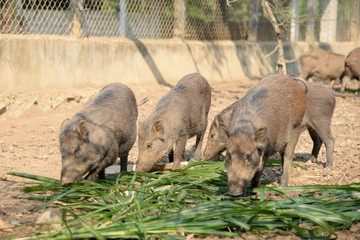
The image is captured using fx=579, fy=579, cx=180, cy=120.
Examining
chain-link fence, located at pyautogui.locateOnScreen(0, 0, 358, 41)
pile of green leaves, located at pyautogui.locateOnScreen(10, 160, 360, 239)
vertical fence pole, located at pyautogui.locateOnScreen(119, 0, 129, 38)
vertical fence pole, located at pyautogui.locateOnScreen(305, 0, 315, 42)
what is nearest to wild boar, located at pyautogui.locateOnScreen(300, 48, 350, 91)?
chain-link fence, located at pyautogui.locateOnScreen(0, 0, 358, 41)

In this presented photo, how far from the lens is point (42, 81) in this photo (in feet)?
31.0

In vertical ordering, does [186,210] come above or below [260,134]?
below

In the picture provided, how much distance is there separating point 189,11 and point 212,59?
1.24 metres

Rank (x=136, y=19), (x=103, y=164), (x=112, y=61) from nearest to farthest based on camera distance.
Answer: (x=103, y=164), (x=112, y=61), (x=136, y=19)

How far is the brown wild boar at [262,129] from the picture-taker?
4359mm

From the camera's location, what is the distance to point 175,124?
6094mm

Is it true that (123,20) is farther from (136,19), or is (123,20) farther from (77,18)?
(77,18)

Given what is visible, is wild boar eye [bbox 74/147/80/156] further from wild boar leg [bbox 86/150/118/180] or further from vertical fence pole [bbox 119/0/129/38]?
vertical fence pole [bbox 119/0/129/38]

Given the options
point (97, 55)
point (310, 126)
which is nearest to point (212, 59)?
point (97, 55)

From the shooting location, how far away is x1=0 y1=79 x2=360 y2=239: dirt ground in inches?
183

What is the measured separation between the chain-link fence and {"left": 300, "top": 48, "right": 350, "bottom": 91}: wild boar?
1525mm

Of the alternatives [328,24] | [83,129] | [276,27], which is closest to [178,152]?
[83,129]

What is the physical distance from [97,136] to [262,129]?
4.97 ft

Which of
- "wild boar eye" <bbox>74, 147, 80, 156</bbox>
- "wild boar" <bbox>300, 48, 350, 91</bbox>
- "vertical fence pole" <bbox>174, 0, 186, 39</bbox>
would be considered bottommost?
"wild boar" <bbox>300, 48, 350, 91</bbox>
